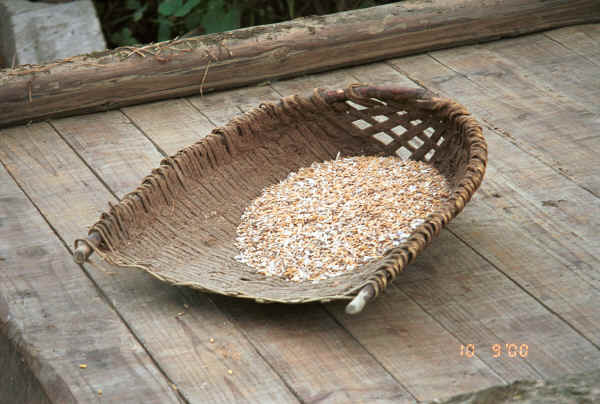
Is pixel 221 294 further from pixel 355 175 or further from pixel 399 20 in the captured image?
pixel 399 20

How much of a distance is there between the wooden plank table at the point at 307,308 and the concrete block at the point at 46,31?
1.07 m

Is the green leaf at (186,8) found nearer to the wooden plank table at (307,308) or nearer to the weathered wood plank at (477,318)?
the wooden plank table at (307,308)

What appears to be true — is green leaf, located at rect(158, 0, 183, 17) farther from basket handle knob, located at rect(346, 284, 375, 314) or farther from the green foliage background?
basket handle knob, located at rect(346, 284, 375, 314)

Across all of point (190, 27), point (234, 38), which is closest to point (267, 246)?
point (234, 38)

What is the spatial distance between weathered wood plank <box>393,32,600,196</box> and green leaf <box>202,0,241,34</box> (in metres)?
0.76

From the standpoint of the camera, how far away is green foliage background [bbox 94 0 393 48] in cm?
319

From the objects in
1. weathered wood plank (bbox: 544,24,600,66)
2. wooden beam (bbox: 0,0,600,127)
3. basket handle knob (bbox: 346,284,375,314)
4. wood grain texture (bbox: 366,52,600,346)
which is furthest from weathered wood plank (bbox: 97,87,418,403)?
weathered wood plank (bbox: 544,24,600,66)

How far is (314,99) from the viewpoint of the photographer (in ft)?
6.72

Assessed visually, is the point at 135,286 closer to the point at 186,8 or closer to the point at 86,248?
the point at 86,248

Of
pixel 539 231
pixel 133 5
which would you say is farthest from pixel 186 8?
pixel 539 231

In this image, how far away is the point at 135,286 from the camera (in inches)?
68.1
